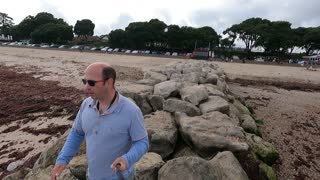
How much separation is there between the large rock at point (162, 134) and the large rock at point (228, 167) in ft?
3.78

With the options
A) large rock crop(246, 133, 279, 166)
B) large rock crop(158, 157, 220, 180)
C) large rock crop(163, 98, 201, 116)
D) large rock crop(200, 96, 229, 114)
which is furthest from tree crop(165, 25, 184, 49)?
large rock crop(158, 157, 220, 180)

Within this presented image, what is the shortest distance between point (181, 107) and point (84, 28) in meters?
91.7

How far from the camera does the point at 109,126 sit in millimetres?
3008

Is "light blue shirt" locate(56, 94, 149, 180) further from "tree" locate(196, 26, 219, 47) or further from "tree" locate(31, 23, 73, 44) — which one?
"tree" locate(31, 23, 73, 44)

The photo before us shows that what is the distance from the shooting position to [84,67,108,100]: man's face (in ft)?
9.52

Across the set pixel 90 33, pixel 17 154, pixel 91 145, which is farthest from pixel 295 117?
pixel 90 33

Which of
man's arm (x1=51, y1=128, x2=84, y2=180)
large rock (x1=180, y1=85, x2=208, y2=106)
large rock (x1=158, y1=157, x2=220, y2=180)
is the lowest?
large rock (x1=158, y1=157, x2=220, y2=180)

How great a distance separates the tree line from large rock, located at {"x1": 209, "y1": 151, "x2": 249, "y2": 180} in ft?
202

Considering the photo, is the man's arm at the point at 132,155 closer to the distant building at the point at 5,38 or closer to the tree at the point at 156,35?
the tree at the point at 156,35

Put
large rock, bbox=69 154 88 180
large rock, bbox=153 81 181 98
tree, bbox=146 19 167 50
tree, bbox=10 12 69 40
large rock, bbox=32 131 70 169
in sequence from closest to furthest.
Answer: large rock, bbox=69 154 88 180 < large rock, bbox=32 131 70 169 < large rock, bbox=153 81 181 98 < tree, bbox=146 19 167 50 < tree, bbox=10 12 69 40

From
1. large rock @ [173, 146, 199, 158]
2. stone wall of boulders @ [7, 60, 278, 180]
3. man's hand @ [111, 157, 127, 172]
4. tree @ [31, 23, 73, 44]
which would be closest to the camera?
man's hand @ [111, 157, 127, 172]

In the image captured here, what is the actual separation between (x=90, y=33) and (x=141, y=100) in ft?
306

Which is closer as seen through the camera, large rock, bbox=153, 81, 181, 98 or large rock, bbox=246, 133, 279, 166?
large rock, bbox=246, 133, 279, 166

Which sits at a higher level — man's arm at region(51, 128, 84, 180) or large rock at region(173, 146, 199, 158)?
man's arm at region(51, 128, 84, 180)
